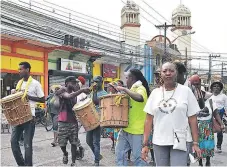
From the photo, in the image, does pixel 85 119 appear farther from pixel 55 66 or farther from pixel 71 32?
pixel 71 32

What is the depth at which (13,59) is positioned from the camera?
60.0 ft

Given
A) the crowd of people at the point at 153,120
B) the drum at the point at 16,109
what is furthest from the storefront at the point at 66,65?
the drum at the point at 16,109

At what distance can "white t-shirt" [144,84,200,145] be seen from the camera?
387 centimetres

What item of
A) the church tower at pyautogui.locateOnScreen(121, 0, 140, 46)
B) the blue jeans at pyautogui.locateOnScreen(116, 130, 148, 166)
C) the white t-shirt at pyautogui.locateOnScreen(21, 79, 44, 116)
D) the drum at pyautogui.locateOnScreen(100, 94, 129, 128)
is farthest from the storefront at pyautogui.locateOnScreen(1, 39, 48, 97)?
the church tower at pyautogui.locateOnScreen(121, 0, 140, 46)

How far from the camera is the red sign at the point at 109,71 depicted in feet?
93.6

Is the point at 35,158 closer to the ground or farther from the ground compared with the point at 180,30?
closer to the ground

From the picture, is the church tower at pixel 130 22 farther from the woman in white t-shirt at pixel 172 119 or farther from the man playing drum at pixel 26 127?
the woman in white t-shirt at pixel 172 119

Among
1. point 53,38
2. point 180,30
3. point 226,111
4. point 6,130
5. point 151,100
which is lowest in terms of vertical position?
point 6,130

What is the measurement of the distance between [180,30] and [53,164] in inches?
2153

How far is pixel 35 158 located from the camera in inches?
307

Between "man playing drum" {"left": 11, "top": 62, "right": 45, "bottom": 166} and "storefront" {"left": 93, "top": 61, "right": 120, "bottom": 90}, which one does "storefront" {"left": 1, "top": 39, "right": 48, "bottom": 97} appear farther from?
"man playing drum" {"left": 11, "top": 62, "right": 45, "bottom": 166}

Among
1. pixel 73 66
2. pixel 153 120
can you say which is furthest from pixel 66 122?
pixel 73 66

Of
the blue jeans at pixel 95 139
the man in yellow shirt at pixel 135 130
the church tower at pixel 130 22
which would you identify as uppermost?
the church tower at pixel 130 22

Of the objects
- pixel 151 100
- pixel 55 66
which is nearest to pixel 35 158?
pixel 151 100
